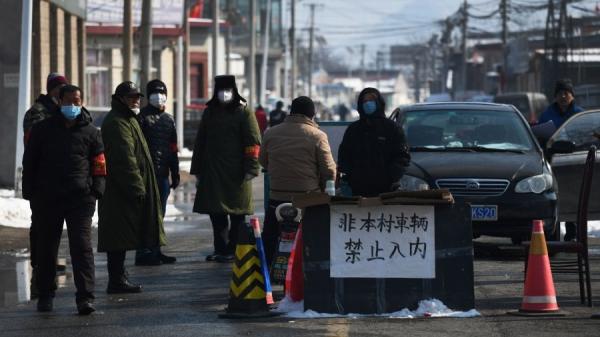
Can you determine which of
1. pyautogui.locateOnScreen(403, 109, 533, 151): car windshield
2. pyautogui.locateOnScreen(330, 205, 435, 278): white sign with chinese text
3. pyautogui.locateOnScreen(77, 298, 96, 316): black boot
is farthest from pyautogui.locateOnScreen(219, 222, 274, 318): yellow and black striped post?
pyautogui.locateOnScreen(403, 109, 533, 151): car windshield

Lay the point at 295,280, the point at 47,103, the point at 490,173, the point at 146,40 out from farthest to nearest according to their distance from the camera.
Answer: the point at 146,40 < the point at 490,173 < the point at 47,103 < the point at 295,280

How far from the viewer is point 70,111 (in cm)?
1088

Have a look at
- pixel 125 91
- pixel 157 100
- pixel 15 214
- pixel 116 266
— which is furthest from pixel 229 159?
pixel 15 214

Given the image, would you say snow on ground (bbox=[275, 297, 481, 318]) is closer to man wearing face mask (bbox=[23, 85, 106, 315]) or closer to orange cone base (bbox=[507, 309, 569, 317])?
orange cone base (bbox=[507, 309, 569, 317])

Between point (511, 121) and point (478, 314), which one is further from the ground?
point (511, 121)

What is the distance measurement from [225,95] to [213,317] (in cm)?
430

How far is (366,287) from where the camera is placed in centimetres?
1047

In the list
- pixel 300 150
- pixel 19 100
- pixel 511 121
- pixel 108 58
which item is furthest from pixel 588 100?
pixel 108 58

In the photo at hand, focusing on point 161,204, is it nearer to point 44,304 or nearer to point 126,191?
point 126,191

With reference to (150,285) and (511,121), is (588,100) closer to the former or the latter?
(511,121)

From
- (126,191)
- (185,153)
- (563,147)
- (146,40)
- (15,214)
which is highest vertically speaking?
(146,40)

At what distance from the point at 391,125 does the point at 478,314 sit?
2.13 meters

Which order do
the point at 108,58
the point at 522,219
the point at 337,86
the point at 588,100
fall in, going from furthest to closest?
the point at 337,86 → the point at 108,58 → the point at 588,100 → the point at 522,219

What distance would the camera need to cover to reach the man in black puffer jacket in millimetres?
14492
